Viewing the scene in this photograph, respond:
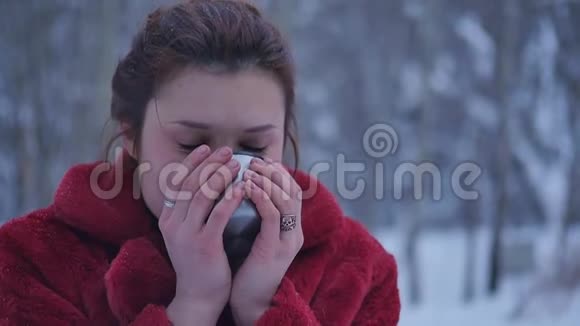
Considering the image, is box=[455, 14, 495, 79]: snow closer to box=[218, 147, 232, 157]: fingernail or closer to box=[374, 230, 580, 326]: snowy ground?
box=[374, 230, 580, 326]: snowy ground

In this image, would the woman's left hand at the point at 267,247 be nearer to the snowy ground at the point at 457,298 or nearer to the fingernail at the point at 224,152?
the fingernail at the point at 224,152

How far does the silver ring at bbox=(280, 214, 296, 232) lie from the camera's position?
955 mm

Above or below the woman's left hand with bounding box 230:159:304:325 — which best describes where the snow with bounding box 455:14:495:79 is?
above

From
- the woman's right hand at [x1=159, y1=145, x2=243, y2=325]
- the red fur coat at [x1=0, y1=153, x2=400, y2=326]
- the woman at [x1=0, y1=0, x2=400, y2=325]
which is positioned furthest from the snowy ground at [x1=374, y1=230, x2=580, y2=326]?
the woman's right hand at [x1=159, y1=145, x2=243, y2=325]

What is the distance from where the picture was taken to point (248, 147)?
999mm

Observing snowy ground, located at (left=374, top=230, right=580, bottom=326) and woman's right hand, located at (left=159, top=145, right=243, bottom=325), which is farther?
snowy ground, located at (left=374, top=230, right=580, bottom=326)

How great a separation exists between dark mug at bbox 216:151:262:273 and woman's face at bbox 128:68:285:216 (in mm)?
45

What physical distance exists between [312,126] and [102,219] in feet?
23.8

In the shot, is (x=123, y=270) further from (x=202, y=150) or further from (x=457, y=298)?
(x=457, y=298)

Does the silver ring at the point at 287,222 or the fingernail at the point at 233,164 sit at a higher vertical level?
the fingernail at the point at 233,164

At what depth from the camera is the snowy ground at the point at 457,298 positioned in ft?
15.3

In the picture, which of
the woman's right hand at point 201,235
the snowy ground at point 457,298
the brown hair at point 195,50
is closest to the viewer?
the woman's right hand at point 201,235

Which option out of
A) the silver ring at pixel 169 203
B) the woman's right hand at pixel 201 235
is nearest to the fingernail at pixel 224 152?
the woman's right hand at pixel 201 235

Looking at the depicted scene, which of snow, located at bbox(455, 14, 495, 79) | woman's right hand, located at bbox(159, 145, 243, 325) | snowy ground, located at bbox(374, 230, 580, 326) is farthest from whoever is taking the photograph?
snow, located at bbox(455, 14, 495, 79)
